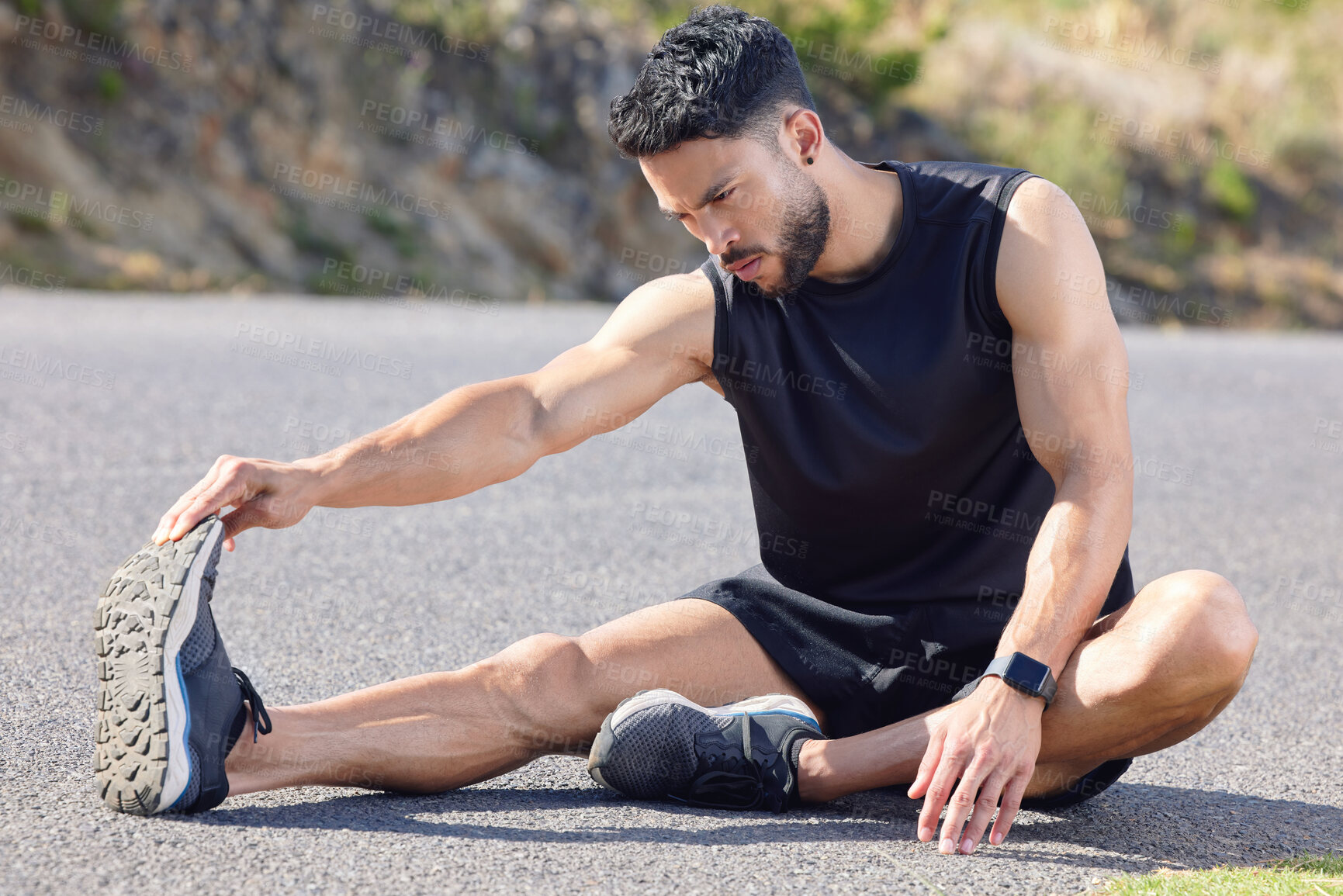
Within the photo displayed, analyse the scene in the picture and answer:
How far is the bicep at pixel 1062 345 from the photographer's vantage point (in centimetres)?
225

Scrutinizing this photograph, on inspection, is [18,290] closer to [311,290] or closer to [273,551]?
[311,290]

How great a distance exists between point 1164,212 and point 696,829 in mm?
18671

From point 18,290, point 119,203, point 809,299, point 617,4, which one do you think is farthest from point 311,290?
point 809,299

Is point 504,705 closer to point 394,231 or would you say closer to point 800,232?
point 800,232

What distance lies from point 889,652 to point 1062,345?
65 cm
